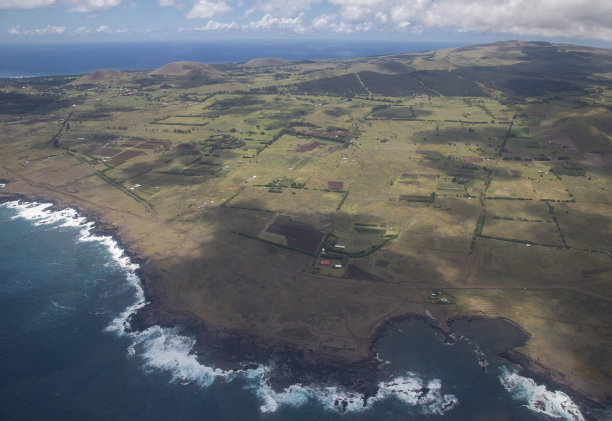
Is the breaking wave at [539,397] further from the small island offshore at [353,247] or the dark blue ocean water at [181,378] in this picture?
the small island offshore at [353,247]

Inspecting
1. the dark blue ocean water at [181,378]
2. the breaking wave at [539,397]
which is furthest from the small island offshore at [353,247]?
the dark blue ocean water at [181,378]

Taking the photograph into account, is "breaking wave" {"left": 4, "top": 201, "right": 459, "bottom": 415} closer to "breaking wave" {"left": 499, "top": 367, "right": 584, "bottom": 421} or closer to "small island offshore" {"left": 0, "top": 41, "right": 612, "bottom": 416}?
"small island offshore" {"left": 0, "top": 41, "right": 612, "bottom": 416}

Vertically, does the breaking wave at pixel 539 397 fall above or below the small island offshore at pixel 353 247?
below

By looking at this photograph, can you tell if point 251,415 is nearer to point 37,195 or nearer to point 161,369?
point 161,369

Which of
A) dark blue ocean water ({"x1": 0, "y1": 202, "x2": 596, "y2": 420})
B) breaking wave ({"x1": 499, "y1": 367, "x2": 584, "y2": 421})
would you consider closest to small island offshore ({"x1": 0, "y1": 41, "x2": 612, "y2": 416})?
breaking wave ({"x1": 499, "y1": 367, "x2": 584, "y2": 421})

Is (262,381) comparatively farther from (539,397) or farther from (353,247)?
(539,397)

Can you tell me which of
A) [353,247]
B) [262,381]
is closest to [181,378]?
[262,381]

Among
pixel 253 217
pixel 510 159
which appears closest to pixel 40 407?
pixel 253 217
